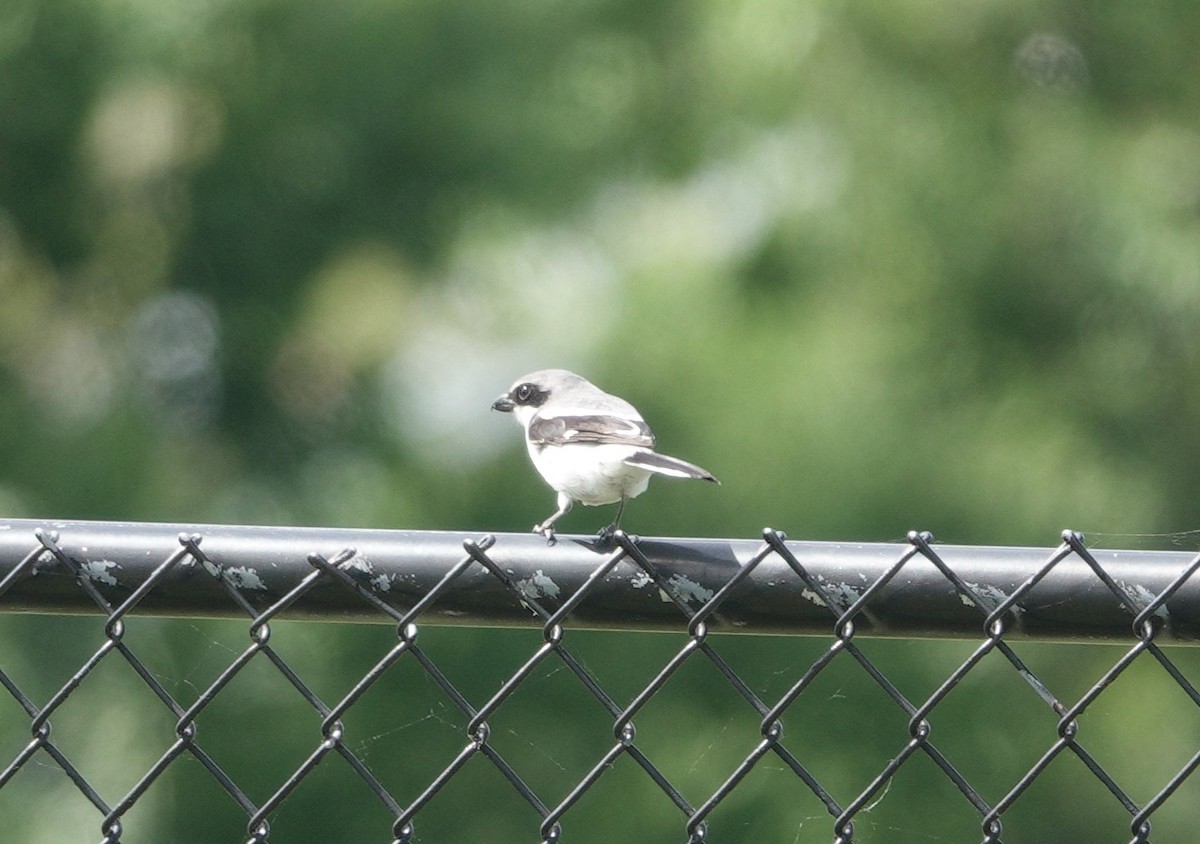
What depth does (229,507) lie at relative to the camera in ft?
17.8

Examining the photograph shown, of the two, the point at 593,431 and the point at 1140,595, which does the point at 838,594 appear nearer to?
the point at 1140,595

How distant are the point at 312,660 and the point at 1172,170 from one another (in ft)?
13.3

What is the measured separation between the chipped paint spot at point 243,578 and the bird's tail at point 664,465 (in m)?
1.10

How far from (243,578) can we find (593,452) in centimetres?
167

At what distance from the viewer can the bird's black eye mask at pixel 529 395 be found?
4289 millimetres

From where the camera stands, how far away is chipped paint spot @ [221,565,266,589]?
1.78 m

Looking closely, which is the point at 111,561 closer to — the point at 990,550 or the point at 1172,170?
the point at 990,550

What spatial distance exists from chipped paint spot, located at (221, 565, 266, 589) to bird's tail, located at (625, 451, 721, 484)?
3.61 ft

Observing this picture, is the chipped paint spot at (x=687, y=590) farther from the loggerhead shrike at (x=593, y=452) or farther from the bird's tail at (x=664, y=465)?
the loggerhead shrike at (x=593, y=452)

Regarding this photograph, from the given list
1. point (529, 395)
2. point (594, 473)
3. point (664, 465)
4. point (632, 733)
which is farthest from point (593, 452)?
point (632, 733)

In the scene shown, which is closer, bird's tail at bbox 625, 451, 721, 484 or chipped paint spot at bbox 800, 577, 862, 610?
chipped paint spot at bbox 800, 577, 862, 610

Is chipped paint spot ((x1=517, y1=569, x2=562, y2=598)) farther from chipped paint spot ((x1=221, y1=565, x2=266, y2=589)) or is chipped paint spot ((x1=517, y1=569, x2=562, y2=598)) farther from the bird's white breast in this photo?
the bird's white breast

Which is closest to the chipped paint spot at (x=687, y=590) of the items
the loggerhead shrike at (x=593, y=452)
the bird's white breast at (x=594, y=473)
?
the loggerhead shrike at (x=593, y=452)

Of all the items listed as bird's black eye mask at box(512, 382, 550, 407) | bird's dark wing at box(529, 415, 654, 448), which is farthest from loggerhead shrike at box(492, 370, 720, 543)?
bird's black eye mask at box(512, 382, 550, 407)
